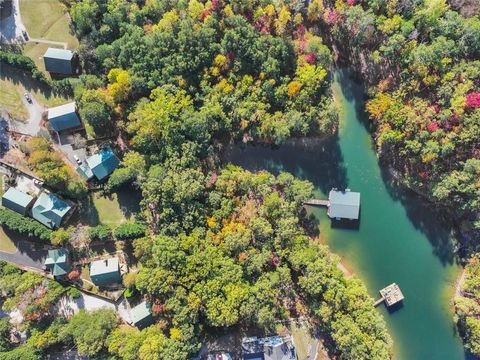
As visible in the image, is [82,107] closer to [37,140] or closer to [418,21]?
[37,140]

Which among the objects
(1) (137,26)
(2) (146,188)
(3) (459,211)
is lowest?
(2) (146,188)

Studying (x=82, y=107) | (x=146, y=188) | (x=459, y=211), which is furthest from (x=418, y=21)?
(x=82, y=107)

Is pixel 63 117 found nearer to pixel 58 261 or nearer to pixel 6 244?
pixel 6 244

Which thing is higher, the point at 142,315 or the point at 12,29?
the point at 12,29

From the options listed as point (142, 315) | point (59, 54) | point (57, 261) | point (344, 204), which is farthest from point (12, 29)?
point (344, 204)

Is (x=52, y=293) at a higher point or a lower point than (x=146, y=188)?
lower

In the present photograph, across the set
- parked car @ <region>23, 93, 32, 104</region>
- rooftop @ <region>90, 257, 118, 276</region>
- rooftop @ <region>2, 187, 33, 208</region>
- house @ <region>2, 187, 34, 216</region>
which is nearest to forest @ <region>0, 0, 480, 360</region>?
rooftop @ <region>90, 257, 118, 276</region>

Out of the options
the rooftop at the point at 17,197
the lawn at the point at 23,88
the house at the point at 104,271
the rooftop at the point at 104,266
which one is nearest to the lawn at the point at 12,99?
the lawn at the point at 23,88
